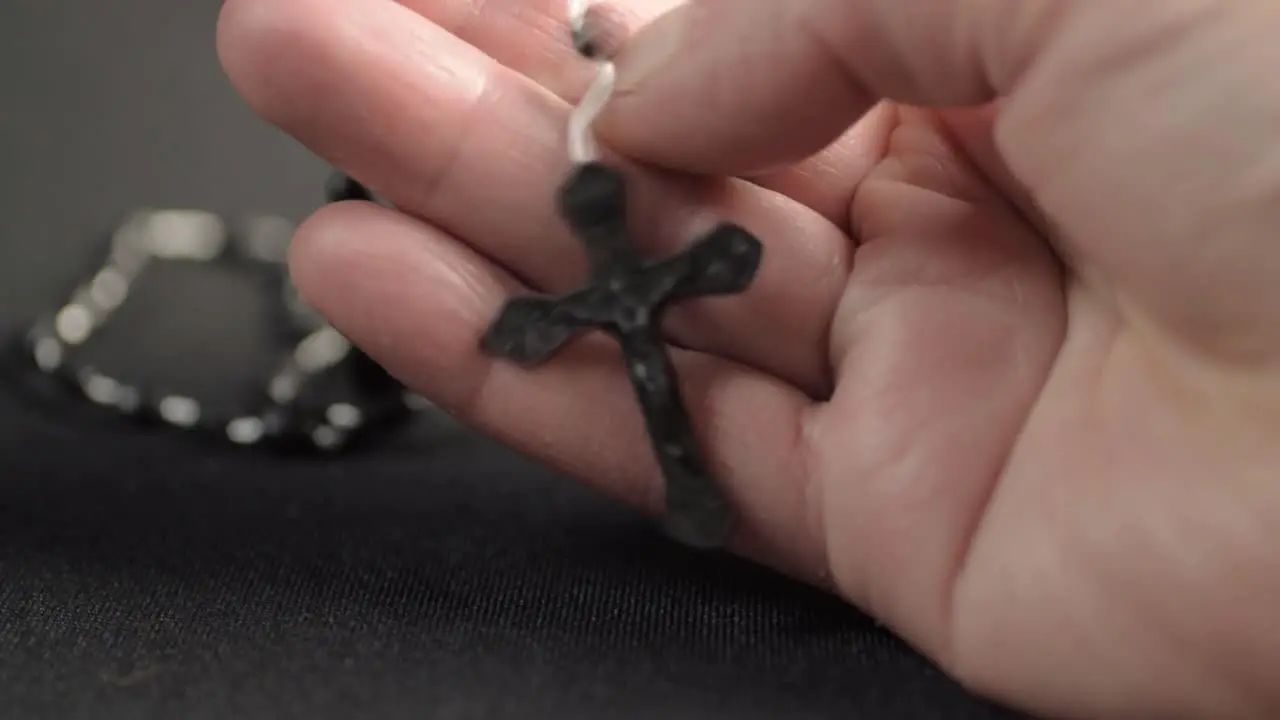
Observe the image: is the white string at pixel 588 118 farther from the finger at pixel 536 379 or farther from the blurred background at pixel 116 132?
the blurred background at pixel 116 132

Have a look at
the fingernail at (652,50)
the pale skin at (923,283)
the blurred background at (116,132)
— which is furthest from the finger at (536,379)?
the blurred background at (116,132)

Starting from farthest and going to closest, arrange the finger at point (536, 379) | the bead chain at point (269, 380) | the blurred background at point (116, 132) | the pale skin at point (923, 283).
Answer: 1. the blurred background at point (116, 132)
2. the bead chain at point (269, 380)
3. the finger at point (536, 379)
4. the pale skin at point (923, 283)

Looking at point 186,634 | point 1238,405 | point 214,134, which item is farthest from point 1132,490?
point 214,134

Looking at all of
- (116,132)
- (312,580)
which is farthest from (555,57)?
(116,132)

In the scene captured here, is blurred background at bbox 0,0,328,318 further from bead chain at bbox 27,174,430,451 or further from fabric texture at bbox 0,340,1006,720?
fabric texture at bbox 0,340,1006,720

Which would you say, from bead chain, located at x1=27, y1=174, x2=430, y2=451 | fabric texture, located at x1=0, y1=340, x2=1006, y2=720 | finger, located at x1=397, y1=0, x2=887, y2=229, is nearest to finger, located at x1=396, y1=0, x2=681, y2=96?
finger, located at x1=397, y1=0, x2=887, y2=229

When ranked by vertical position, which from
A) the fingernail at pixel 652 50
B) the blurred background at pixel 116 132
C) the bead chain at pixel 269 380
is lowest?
the bead chain at pixel 269 380

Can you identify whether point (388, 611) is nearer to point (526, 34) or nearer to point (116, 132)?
point (526, 34)

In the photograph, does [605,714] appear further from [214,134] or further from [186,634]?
[214,134]
